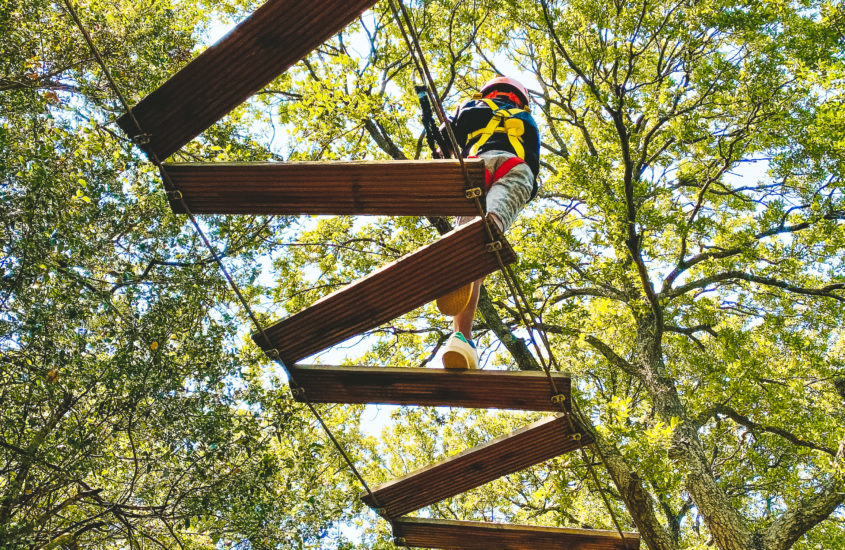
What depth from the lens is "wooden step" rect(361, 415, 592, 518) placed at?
10.5 ft

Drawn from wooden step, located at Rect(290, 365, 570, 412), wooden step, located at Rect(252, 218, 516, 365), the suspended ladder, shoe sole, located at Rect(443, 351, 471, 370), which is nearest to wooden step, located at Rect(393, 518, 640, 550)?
the suspended ladder

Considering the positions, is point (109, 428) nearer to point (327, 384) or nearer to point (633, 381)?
point (327, 384)

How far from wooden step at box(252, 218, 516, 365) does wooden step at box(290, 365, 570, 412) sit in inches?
8.5

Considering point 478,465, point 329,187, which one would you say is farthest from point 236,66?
point 478,465

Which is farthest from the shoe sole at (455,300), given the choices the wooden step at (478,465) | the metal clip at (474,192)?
the metal clip at (474,192)

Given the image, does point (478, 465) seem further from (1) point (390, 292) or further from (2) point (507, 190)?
(2) point (507, 190)

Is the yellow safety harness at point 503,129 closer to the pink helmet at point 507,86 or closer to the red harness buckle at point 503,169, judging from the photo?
the red harness buckle at point 503,169

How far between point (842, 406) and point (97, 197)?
1117cm

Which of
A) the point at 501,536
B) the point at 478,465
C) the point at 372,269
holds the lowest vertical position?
the point at 501,536

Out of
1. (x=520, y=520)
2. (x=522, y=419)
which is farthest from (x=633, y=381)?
(x=520, y=520)

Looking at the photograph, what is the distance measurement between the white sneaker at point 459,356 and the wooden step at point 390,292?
0.46m

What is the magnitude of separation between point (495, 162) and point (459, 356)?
1084 mm

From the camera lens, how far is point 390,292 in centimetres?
263

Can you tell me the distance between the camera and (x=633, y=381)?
39.7 ft
